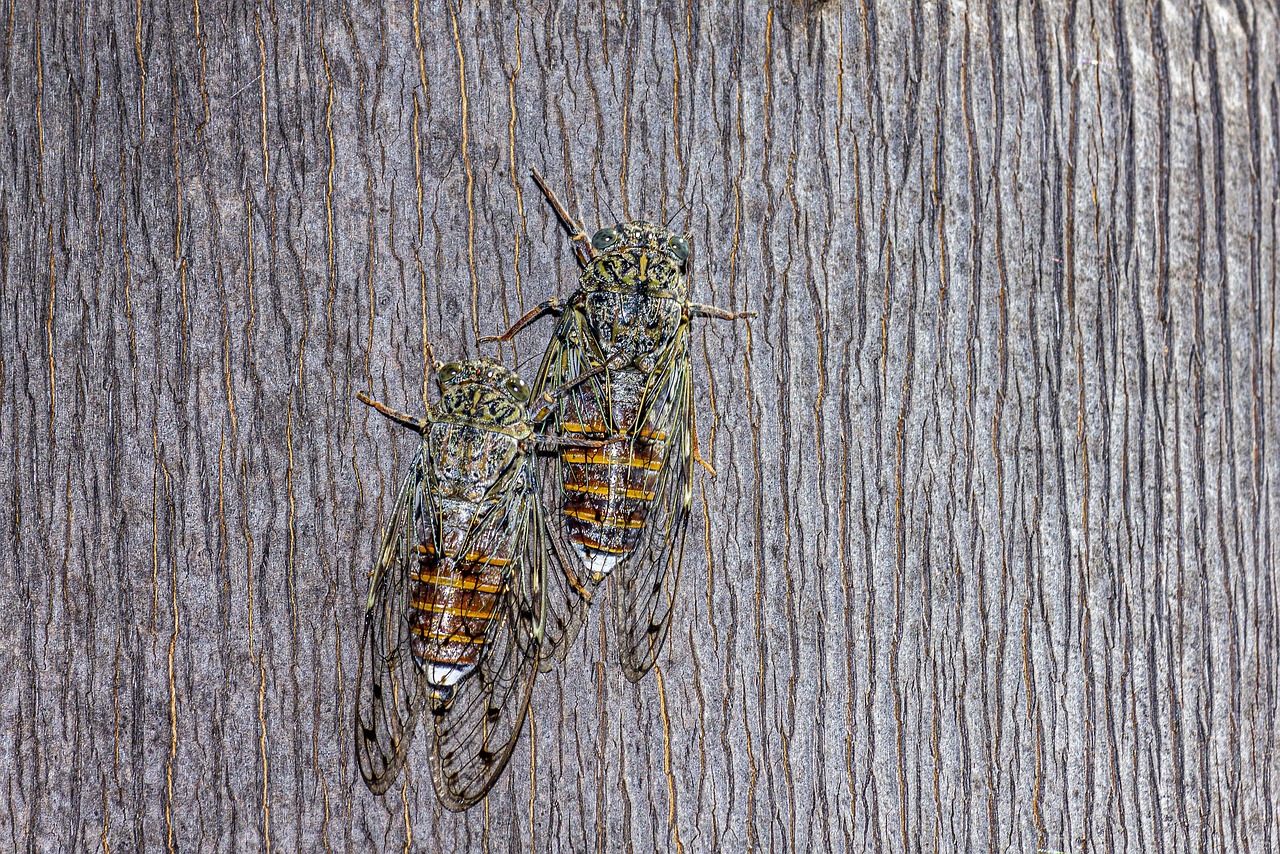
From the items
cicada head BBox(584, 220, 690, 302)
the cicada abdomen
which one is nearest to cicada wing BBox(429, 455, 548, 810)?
the cicada abdomen

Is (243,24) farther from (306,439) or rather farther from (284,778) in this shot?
(284,778)

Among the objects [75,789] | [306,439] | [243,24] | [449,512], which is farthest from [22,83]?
[75,789]

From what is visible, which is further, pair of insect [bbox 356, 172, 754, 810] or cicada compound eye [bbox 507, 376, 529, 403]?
cicada compound eye [bbox 507, 376, 529, 403]

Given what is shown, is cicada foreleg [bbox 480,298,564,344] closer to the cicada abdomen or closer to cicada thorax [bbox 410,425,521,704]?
the cicada abdomen

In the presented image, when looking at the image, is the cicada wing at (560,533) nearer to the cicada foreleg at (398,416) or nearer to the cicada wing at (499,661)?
the cicada wing at (499,661)

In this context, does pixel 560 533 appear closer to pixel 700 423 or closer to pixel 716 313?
pixel 700 423

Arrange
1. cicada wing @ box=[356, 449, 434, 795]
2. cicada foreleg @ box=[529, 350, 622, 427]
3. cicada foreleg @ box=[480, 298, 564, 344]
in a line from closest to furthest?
cicada wing @ box=[356, 449, 434, 795] < cicada foreleg @ box=[480, 298, 564, 344] < cicada foreleg @ box=[529, 350, 622, 427]

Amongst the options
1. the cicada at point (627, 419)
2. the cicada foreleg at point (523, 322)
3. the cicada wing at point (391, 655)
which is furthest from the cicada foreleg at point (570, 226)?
the cicada wing at point (391, 655)
